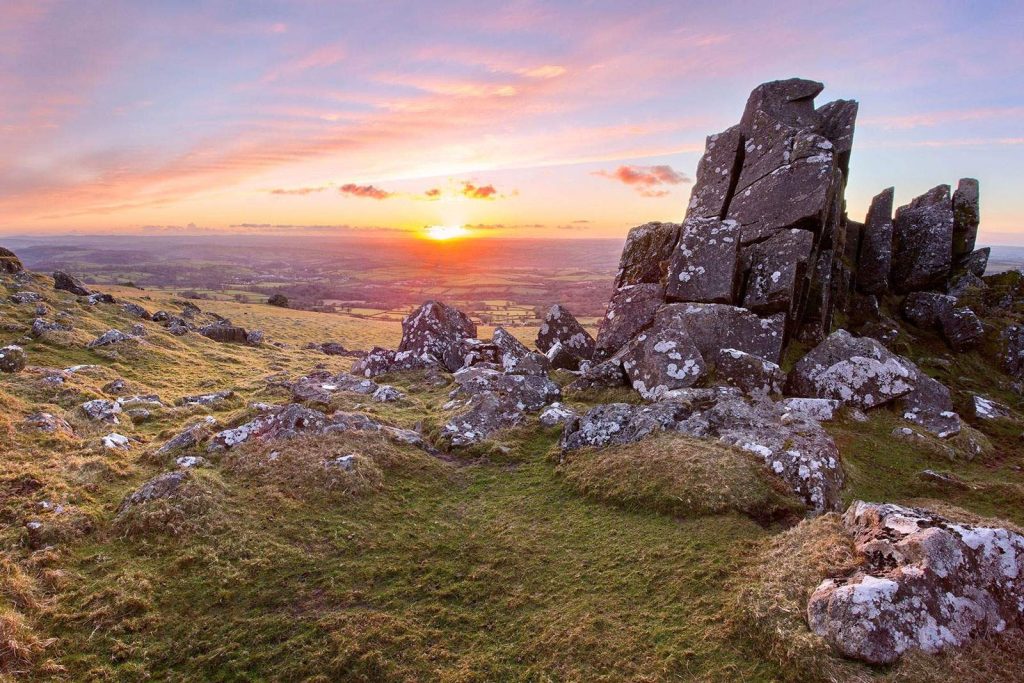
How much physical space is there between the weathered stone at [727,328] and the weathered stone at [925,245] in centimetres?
1079

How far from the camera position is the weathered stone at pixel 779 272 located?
16406 millimetres

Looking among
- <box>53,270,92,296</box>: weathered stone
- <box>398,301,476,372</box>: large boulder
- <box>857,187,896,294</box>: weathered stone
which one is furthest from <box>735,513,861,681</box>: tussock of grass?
<box>53,270,92,296</box>: weathered stone

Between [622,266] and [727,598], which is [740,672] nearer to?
[727,598]

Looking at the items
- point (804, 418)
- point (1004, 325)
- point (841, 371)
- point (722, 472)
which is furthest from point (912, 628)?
point (1004, 325)

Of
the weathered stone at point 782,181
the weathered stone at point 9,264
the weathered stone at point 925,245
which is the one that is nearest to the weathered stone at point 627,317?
the weathered stone at point 782,181

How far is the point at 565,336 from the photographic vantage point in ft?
70.7

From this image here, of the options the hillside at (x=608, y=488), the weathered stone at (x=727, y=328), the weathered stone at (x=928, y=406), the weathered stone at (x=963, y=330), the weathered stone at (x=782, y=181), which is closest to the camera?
the hillside at (x=608, y=488)

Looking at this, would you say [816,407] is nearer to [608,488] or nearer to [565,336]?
[608,488]

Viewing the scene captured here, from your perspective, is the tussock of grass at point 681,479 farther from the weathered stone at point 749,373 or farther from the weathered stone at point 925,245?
the weathered stone at point 925,245

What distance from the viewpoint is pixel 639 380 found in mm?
14906

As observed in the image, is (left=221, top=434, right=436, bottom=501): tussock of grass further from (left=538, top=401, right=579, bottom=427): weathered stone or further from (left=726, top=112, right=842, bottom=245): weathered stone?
(left=726, top=112, right=842, bottom=245): weathered stone

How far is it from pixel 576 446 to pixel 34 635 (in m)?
9.38

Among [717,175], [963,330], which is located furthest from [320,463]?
[963,330]

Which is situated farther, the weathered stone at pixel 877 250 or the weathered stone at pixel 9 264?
the weathered stone at pixel 9 264
